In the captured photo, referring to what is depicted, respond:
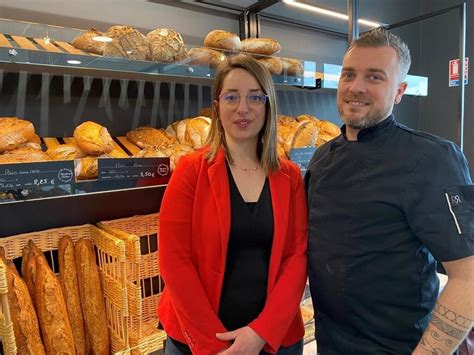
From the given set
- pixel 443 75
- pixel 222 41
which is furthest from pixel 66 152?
pixel 443 75

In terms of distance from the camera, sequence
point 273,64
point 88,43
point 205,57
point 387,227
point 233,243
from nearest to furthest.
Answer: point 387,227 → point 233,243 → point 88,43 → point 205,57 → point 273,64

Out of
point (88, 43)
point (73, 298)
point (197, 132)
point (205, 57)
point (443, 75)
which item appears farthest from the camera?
point (443, 75)

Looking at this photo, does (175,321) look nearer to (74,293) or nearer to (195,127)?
(74,293)

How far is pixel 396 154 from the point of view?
0.96m

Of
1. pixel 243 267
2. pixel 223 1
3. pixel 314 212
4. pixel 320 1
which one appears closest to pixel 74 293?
pixel 243 267

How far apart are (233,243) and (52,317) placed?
24.3 inches

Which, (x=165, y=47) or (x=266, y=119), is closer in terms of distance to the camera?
(x=266, y=119)

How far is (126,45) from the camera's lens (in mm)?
1226

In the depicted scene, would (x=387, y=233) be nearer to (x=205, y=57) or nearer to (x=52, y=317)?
(x=205, y=57)

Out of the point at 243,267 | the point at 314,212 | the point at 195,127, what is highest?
the point at 195,127

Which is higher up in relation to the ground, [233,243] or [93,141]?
[93,141]

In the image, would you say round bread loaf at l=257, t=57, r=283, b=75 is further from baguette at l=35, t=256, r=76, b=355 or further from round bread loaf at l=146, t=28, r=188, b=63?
baguette at l=35, t=256, r=76, b=355

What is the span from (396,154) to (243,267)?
0.51m

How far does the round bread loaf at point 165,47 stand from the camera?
1280 millimetres
